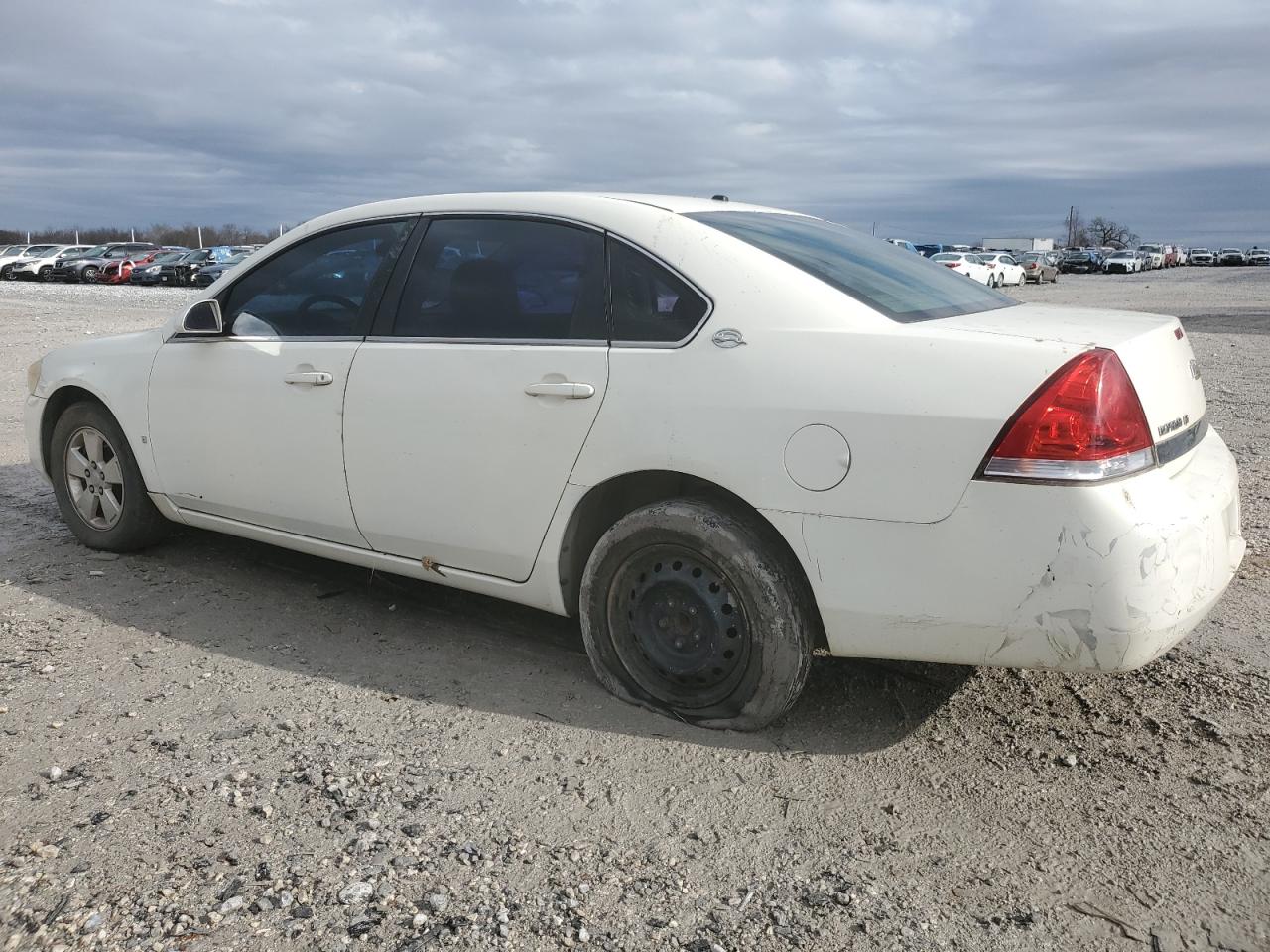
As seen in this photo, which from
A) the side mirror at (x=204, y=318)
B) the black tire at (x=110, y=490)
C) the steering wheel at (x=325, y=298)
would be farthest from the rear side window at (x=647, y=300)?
the black tire at (x=110, y=490)

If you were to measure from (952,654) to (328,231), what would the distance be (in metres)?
2.86

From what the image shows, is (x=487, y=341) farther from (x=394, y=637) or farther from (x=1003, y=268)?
(x=1003, y=268)

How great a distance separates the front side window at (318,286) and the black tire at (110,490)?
36.7 inches

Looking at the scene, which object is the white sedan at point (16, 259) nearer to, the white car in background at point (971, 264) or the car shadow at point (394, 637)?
the white car in background at point (971, 264)

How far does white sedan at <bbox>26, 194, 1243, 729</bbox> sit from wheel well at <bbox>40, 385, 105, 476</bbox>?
0.67 metres

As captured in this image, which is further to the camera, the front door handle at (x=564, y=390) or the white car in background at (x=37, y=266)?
the white car in background at (x=37, y=266)

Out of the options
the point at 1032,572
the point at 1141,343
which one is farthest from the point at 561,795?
the point at 1141,343

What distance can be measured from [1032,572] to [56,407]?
14.8 ft

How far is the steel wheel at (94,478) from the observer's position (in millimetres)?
5027

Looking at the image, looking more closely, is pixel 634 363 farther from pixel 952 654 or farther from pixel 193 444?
pixel 193 444

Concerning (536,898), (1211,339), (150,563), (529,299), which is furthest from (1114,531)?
(1211,339)

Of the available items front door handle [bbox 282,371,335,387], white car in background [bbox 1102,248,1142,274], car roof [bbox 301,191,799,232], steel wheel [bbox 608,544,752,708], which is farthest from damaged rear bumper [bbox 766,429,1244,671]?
white car in background [bbox 1102,248,1142,274]

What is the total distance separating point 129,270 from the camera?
44.2 meters

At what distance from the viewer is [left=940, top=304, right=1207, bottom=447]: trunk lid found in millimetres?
2912
